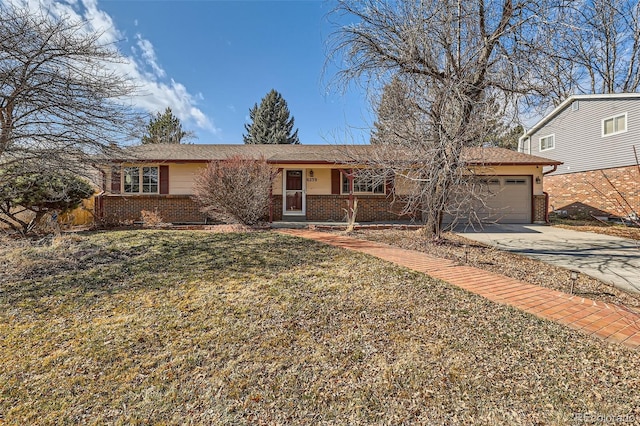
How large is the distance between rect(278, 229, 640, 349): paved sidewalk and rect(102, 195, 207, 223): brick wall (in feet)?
30.2

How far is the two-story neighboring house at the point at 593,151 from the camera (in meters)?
13.8

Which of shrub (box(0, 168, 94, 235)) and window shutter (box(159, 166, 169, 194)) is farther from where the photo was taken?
window shutter (box(159, 166, 169, 194))

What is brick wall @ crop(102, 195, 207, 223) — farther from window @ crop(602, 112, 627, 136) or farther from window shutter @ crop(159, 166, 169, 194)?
window @ crop(602, 112, 627, 136)

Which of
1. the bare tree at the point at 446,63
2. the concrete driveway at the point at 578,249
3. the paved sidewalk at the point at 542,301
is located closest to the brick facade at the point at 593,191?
the concrete driveway at the point at 578,249

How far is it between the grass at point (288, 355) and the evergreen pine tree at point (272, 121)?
94.0 feet

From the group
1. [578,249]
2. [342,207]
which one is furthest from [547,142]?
[342,207]

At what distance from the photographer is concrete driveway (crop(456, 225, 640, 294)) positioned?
17.7 ft

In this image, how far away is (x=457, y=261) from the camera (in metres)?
6.09

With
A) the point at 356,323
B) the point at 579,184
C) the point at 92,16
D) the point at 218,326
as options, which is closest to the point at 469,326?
the point at 356,323

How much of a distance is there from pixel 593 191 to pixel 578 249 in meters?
10.9

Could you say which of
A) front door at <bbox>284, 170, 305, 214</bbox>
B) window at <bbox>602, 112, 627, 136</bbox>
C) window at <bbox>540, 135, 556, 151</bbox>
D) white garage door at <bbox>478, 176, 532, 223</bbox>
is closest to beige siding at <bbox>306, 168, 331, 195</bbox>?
front door at <bbox>284, 170, 305, 214</bbox>

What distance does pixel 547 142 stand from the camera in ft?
61.4

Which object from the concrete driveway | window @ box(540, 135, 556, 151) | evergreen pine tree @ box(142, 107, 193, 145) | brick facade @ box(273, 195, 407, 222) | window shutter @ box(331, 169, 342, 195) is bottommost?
the concrete driveway

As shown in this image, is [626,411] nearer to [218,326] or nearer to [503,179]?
[218,326]
